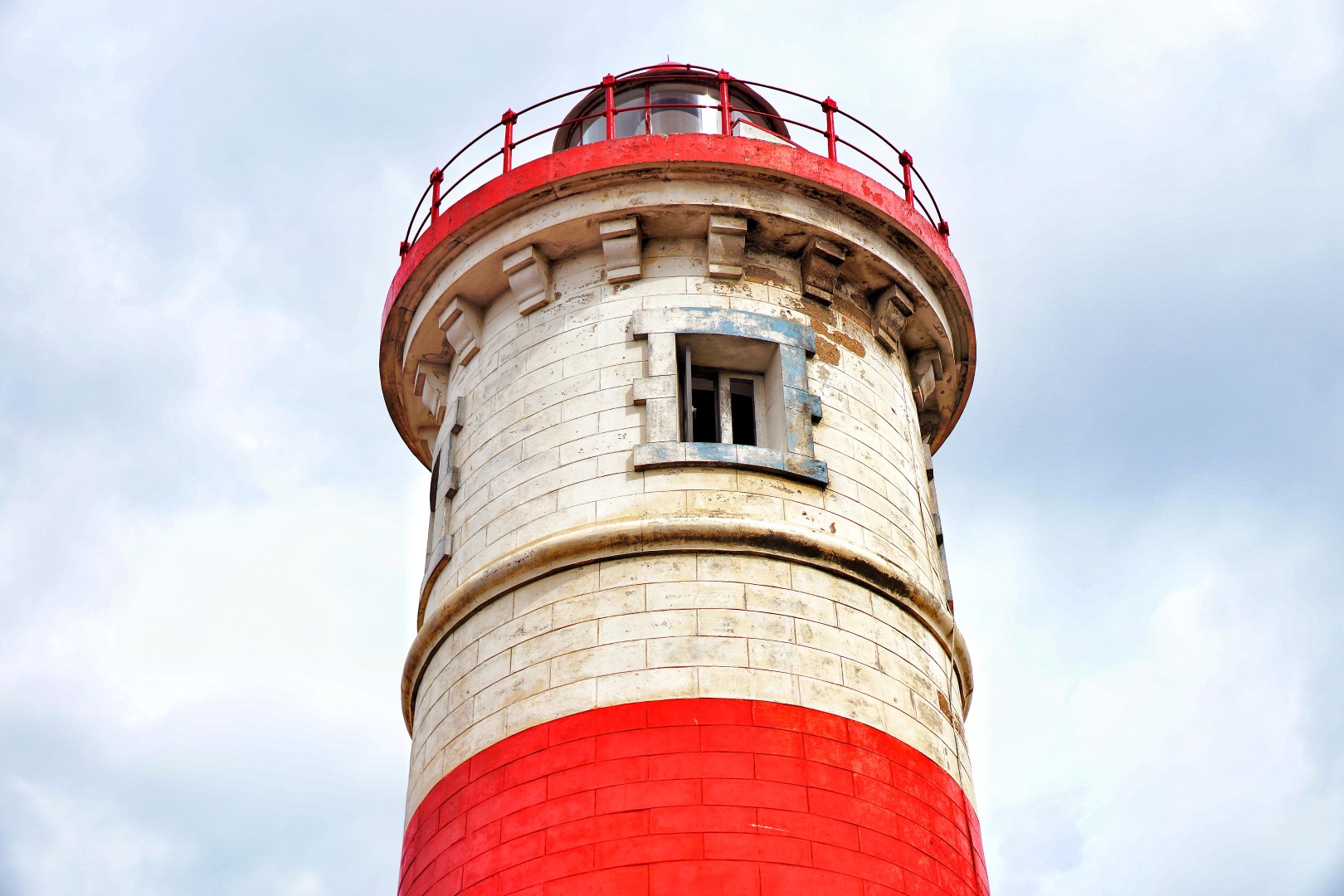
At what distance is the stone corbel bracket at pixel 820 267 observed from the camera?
525 inches

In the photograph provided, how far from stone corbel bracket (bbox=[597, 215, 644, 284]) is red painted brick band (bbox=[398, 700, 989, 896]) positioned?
4243 mm

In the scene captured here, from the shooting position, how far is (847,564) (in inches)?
456

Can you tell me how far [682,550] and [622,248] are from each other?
3.20 meters

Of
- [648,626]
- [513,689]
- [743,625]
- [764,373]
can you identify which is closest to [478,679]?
[513,689]

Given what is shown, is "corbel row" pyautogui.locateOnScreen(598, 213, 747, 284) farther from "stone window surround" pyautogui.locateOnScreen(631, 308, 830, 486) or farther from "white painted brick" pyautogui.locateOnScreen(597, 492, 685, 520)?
"white painted brick" pyautogui.locateOnScreen(597, 492, 685, 520)

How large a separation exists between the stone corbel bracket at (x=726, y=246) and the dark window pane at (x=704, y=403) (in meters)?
0.93

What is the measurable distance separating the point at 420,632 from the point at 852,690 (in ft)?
12.4

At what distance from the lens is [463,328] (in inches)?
554

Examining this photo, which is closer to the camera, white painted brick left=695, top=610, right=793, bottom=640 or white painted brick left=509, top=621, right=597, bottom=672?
white painted brick left=695, top=610, right=793, bottom=640

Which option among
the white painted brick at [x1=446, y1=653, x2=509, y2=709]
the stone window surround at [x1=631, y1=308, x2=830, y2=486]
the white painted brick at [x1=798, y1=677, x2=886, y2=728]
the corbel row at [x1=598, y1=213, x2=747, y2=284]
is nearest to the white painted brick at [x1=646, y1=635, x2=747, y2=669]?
the white painted brick at [x1=798, y1=677, x2=886, y2=728]

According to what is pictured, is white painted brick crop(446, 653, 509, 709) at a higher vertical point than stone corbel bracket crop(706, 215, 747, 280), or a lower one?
lower

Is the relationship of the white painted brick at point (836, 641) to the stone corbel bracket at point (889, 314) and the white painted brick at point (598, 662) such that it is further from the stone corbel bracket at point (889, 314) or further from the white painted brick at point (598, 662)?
the stone corbel bracket at point (889, 314)

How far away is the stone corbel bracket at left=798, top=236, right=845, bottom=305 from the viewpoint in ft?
43.8

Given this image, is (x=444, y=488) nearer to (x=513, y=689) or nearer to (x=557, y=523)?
(x=557, y=523)
